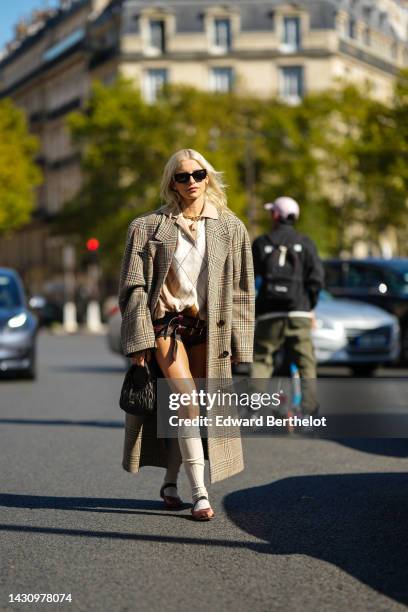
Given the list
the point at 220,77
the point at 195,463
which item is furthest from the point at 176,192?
the point at 220,77

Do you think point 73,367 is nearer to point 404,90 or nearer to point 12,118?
point 404,90

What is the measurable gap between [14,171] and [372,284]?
5016 centimetres

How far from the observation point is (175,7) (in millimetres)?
83438

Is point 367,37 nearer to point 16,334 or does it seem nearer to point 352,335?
point 16,334

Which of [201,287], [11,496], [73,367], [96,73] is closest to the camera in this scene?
[201,287]

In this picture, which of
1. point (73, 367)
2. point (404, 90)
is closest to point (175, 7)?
point (404, 90)

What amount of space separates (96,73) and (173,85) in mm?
23859

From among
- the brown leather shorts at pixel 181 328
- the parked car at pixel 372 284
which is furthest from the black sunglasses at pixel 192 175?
the parked car at pixel 372 284

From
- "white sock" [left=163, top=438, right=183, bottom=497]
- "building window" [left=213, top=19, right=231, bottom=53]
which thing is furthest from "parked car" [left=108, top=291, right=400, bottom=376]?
"building window" [left=213, top=19, right=231, bottom=53]

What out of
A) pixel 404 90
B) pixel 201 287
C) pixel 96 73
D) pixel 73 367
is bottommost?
pixel 73 367

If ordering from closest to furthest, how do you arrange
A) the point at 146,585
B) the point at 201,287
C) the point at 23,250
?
the point at 146,585
the point at 201,287
the point at 23,250

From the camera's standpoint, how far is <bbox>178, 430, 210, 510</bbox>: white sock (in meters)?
7.61

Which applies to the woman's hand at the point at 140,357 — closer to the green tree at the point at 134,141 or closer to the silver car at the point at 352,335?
the silver car at the point at 352,335

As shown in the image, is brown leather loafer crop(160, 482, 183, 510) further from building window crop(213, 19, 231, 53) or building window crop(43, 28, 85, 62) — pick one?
building window crop(43, 28, 85, 62)
